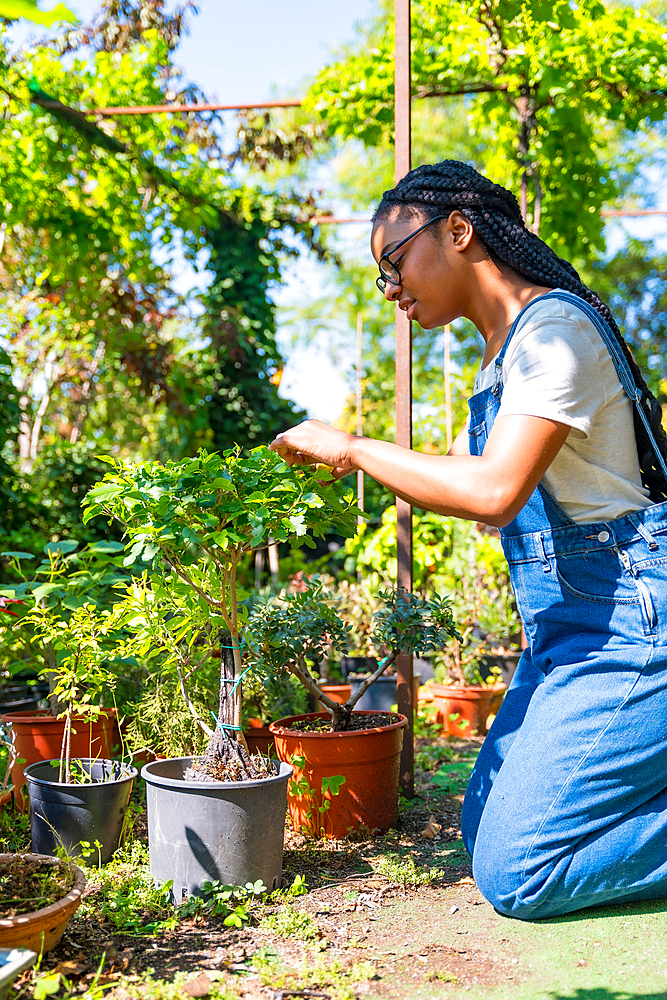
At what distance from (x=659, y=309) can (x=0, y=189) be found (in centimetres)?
1024

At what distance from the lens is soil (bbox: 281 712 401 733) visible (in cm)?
237

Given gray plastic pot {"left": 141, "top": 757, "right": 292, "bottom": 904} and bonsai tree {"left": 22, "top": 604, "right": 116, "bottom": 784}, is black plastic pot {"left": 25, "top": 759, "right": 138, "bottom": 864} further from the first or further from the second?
gray plastic pot {"left": 141, "top": 757, "right": 292, "bottom": 904}

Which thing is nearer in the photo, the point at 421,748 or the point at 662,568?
the point at 662,568

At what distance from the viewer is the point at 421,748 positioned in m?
3.51

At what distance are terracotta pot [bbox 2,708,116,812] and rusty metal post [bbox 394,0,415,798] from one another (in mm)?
992

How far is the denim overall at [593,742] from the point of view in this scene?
1.61 m

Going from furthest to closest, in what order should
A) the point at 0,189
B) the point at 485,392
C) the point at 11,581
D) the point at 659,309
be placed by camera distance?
1. the point at 659,309
2. the point at 0,189
3. the point at 11,581
4. the point at 485,392

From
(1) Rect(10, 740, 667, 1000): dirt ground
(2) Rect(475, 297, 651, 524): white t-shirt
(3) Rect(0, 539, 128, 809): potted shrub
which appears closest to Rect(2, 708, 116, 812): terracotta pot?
(3) Rect(0, 539, 128, 809): potted shrub

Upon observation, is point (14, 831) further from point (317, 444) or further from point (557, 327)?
point (557, 327)

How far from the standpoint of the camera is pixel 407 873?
6.39ft

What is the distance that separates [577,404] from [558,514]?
0.29 m

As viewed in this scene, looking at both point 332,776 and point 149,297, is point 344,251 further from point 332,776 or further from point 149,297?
point 332,776

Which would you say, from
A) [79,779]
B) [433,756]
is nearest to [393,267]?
[79,779]

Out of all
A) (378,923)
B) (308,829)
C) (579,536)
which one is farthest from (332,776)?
(579,536)
